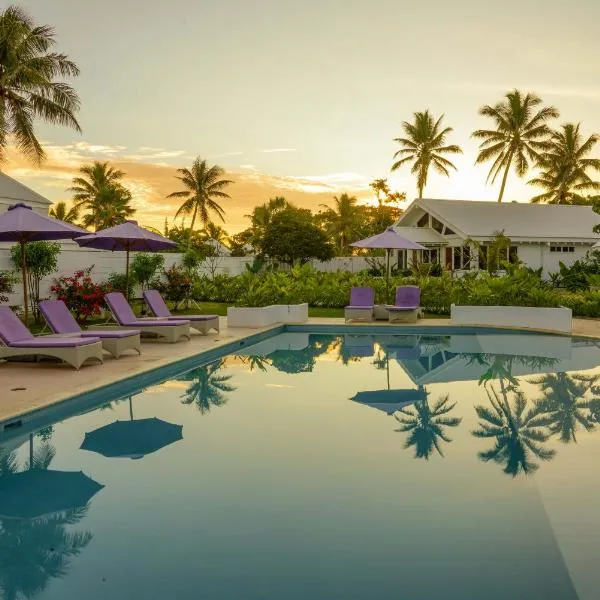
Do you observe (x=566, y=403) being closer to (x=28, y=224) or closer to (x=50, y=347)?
(x=50, y=347)

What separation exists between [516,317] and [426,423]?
10353mm

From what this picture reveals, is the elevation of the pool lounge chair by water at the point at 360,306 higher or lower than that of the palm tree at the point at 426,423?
higher

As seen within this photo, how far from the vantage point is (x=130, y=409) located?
8.62 m

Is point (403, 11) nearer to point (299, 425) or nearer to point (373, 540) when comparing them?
point (299, 425)

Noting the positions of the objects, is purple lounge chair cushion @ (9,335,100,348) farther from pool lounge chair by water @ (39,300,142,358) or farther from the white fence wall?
the white fence wall

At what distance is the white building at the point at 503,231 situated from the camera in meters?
33.1

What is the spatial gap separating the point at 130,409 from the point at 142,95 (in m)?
15.0

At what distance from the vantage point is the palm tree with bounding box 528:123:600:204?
163 ft

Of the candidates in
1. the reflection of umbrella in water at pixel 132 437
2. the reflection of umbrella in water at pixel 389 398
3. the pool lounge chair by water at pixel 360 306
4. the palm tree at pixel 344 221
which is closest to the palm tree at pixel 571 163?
the palm tree at pixel 344 221

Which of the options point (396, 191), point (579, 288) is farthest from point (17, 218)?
point (396, 191)

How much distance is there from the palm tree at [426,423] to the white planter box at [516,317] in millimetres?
8422

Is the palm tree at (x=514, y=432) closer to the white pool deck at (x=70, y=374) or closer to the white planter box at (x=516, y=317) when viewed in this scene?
the white pool deck at (x=70, y=374)

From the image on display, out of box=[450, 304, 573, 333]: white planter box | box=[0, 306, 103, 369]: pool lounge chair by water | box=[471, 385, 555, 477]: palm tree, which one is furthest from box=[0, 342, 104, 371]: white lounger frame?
box=[450, 304, 573, 333]: white planter box

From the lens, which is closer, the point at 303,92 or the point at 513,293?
the point at 513,293
